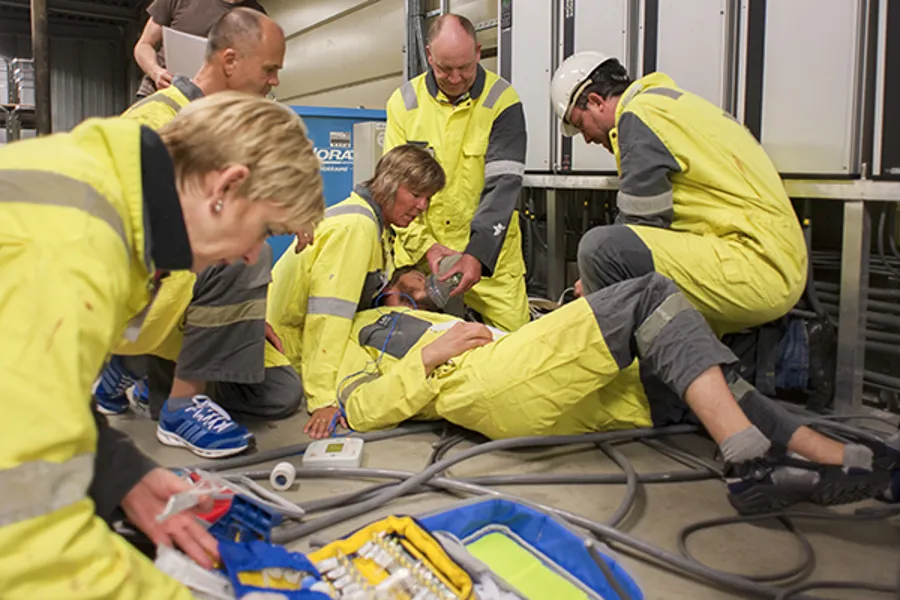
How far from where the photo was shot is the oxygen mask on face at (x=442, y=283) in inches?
115

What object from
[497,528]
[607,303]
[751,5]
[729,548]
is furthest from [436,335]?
[751,5]

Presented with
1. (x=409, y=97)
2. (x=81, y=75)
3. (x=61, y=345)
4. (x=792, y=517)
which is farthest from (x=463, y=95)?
(x=81, y=75)

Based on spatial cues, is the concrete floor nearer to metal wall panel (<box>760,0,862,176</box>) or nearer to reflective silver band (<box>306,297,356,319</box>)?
reflective silver band (<box>306,297,356,319</box>)

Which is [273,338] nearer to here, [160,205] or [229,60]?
[229,60]

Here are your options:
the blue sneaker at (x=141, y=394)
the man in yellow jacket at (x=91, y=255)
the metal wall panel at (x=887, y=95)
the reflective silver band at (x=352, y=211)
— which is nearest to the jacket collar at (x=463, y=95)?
the reflective silver band at (x=352, y=211)

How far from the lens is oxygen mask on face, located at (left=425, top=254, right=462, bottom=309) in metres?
2.92

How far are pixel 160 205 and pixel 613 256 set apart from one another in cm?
174

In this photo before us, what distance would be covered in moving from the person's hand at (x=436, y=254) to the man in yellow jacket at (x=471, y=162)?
0.01 m

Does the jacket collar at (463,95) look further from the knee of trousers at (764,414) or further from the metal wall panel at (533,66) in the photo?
the knee of trousers at (764,414)

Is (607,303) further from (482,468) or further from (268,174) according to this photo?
(268,174)

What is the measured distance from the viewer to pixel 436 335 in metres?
2.33

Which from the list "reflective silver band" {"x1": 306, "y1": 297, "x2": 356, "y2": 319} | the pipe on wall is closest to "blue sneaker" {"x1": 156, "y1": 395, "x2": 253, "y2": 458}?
"reflective silver band" {"x1": 306, "y1": 297, "x2": 356, "y2": 319}

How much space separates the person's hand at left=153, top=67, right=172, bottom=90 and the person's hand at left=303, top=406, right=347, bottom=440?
4.86 feet

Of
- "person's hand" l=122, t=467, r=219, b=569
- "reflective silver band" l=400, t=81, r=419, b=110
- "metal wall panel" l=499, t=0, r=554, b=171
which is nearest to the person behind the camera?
"person's hand" l=122, t=467, r=219, b=569
